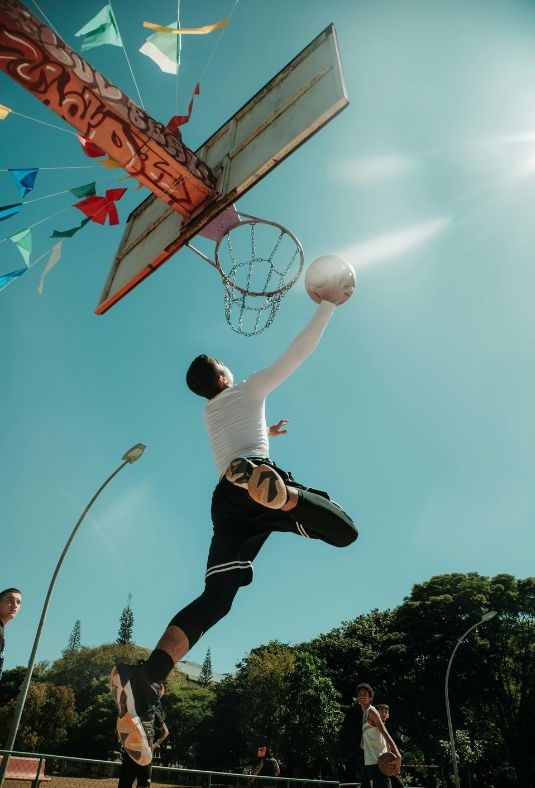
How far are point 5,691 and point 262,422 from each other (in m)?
55.3

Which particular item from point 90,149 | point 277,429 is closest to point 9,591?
point 277,429

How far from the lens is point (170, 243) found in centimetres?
684

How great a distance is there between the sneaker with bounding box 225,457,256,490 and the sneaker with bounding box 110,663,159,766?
3.41ft

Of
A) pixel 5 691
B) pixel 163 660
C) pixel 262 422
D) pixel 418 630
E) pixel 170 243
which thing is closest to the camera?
pixel 163 660

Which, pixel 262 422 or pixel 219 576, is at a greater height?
pixel 262 422

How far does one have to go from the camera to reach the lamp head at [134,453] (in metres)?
13.1

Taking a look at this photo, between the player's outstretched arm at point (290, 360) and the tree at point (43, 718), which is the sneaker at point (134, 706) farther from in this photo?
the tree at point (43, 718)

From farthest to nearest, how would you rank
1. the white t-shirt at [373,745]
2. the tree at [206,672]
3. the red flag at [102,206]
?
the tree at [206,672], the red flag at [102,206], the white t-shirt at [373,745]

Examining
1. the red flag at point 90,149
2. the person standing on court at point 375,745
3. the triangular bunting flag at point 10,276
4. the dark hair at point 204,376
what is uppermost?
the red flag at point 90,149

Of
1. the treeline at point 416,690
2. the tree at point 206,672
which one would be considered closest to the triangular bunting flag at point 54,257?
the treeline at point 416,690

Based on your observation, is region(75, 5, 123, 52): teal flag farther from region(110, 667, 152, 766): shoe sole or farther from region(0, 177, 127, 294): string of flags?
region(110, 667, 152, 766): shoe sole

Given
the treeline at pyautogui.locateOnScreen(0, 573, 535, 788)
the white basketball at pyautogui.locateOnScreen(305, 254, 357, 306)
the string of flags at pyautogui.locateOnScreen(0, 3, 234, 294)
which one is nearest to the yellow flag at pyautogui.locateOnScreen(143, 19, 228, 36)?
the string of flags at pyautogui.locateOnScreen(0, 3, 234, 294)

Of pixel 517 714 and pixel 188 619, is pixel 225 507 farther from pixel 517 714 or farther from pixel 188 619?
pixel 517 714

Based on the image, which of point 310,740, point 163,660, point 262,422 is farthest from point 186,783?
point 310,740
